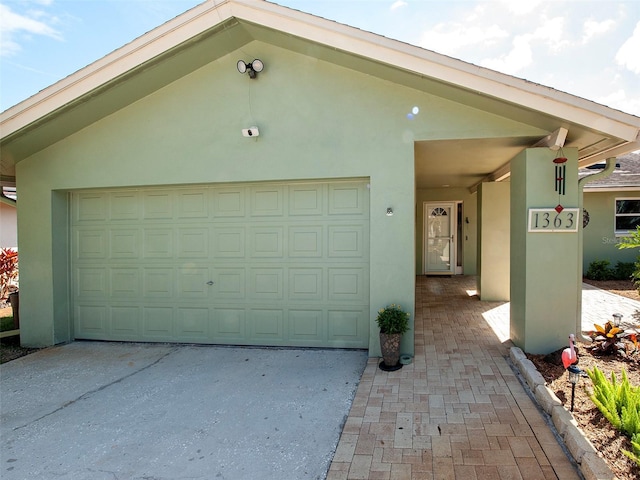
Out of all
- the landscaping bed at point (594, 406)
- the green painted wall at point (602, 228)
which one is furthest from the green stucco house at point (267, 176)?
the green painted wall at point (602, 228)

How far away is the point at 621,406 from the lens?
3.24m

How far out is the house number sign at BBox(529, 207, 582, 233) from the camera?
503cm

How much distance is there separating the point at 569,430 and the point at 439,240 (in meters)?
10.2

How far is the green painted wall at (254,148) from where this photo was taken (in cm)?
531

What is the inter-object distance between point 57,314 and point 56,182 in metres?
2.23

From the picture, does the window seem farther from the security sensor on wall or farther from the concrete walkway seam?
the security sensor on wall

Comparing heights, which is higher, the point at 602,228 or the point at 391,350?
the point at 602,228

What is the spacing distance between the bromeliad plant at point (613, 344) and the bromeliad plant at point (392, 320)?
248 cm

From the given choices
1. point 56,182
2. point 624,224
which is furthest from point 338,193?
point 624,224

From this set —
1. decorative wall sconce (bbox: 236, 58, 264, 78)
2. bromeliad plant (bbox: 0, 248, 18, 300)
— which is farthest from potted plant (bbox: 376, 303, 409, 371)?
bromeliad plant (bbox: 0, 248, 18, 300)

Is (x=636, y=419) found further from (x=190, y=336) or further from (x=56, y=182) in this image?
(x=56, y=182)

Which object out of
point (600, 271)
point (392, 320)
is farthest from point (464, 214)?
point (392, 320)

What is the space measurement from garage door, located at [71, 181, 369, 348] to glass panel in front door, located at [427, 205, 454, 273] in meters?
7.87

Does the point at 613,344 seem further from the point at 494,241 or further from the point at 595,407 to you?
the point at 494,241
